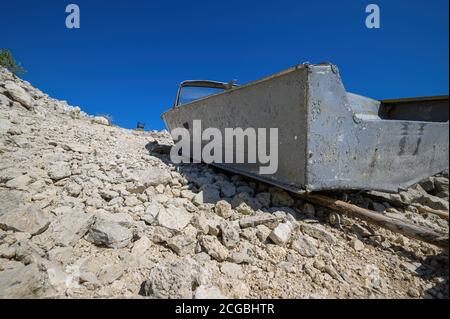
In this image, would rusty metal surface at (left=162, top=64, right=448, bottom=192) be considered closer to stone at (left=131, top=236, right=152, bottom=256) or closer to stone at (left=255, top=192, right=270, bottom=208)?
stone at (left=255, top=192, right=270, bottom=208)

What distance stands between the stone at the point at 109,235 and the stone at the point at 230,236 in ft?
2.53

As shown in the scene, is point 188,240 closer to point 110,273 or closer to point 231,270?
point 231,270

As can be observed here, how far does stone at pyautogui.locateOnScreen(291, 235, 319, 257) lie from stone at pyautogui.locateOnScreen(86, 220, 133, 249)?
1.34 metres

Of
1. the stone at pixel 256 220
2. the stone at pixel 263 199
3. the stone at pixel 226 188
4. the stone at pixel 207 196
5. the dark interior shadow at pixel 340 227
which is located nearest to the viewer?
the dark interior shadow at pixel 340 227

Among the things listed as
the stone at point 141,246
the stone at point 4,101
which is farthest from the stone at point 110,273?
the stone at point 4,101

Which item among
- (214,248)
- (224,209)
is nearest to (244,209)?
(224,209)

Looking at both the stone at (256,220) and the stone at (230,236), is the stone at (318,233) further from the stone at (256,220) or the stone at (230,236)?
the stone at (230,236)

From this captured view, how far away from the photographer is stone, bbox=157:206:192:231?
206cm

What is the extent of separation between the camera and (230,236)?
1.90 meters

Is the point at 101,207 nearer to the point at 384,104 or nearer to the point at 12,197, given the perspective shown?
the point at 12,197

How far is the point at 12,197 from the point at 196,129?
2.41 meters

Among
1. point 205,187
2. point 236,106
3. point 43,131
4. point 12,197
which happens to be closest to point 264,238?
point 205,187

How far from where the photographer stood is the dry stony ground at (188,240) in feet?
4.81

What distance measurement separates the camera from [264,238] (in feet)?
6.36
